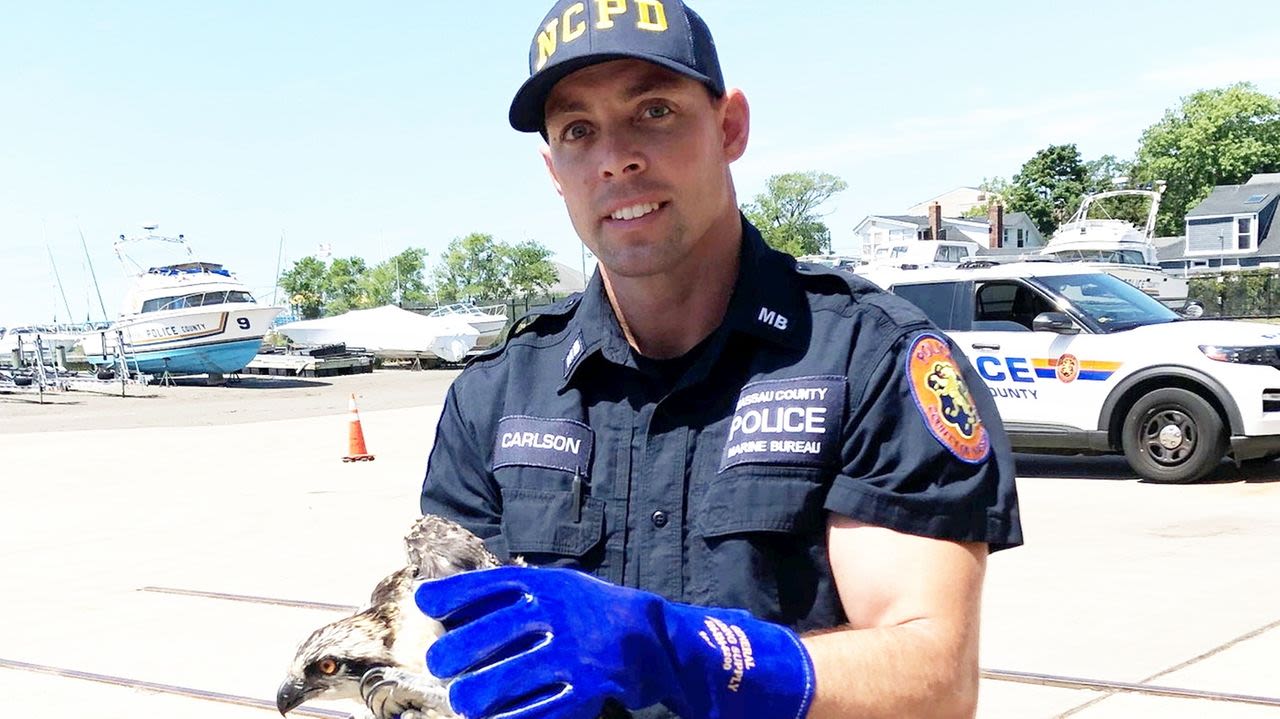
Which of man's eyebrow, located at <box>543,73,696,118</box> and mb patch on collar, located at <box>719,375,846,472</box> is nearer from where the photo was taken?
mb patch on collar, located at <box>719,375,846,472</box>

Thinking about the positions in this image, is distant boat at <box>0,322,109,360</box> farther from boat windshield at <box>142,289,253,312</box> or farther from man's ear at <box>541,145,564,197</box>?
man's ear at <box>541,145,564,197</box>

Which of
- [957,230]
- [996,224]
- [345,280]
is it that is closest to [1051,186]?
[957,230]

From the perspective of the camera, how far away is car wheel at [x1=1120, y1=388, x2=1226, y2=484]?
9031 mm

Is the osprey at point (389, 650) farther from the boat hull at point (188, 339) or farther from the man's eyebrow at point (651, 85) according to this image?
the boat hull at point (188, 339)

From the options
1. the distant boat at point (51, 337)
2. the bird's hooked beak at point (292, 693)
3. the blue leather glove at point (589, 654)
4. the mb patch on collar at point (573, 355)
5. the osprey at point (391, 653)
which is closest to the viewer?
the blue leather glove at point (589, 654)

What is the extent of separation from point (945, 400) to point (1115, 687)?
342 cm

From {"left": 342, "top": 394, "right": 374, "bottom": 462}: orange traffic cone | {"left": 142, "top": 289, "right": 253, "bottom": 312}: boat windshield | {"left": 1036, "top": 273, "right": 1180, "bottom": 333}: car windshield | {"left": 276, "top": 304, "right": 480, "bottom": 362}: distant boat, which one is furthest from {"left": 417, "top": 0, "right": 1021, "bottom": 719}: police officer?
{"left": 276, "top": 304, "right": 480, "bottom": 362}: distant boat

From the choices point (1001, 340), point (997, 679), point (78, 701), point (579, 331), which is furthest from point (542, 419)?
point (1001, 340)

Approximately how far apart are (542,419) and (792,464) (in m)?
0.45

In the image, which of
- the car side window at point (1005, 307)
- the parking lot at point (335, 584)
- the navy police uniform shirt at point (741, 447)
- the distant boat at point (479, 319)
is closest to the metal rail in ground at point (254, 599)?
the parking lot at point (335, 584)

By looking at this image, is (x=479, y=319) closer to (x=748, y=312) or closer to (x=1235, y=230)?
(x=748, y=312)

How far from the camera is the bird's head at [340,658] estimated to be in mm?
1516

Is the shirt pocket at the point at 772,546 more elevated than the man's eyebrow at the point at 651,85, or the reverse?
the man's eyebrow at the point at 651,85

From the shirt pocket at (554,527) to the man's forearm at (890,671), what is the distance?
446 mm
